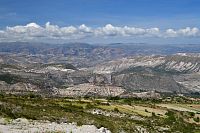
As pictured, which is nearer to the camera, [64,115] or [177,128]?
[64,115]

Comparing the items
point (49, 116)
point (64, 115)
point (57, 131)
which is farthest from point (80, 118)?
point (57, 131)

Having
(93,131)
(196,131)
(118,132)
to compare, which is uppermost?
(93,131)

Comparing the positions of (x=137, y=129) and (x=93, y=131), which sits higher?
(x=93, y=131)

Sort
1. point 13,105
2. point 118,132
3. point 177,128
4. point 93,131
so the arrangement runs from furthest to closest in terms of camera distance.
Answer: point 177,128 → point 13,105 → point 118,132 → point 93,131

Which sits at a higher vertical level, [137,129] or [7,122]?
[7,122]

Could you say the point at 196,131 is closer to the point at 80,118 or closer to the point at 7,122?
the point at 80,118

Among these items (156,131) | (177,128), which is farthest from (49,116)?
(177,128)

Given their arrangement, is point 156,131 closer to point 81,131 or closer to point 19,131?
point 81,131

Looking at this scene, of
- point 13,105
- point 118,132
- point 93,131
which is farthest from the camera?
point 13,105

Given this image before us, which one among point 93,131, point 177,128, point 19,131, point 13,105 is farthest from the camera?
point 177,128
